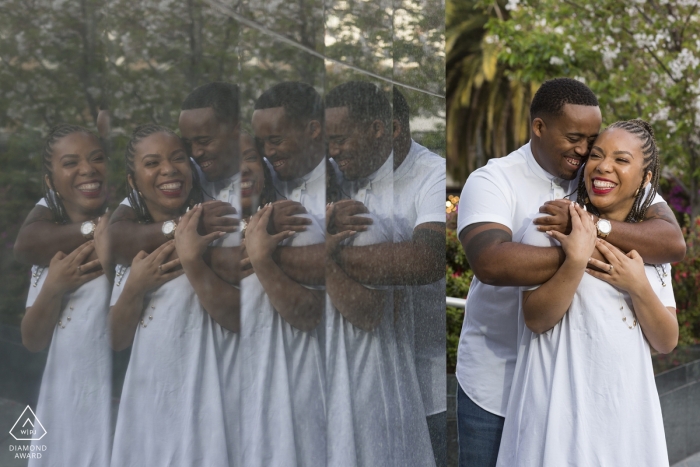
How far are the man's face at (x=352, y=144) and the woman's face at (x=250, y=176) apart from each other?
0.29m

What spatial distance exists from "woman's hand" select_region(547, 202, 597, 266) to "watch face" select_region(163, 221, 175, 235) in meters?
1.32

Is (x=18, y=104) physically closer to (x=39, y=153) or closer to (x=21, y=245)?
(x=39, y=153)

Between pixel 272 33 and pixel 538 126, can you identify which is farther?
pixel 538 126

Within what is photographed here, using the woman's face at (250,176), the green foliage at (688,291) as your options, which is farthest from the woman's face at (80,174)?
the green foliage at (688,291)

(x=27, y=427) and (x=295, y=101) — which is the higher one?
(x=295, y=101)

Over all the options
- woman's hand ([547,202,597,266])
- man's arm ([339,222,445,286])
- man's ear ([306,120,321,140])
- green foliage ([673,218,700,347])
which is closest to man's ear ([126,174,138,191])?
man's ear ([306,120,321,140])

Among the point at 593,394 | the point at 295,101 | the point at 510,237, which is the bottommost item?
the point at 593,394

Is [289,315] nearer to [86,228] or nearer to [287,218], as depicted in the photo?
[287,218]

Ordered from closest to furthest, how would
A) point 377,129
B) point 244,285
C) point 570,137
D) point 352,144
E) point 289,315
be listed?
1. point 244,285
2. point 289,315
3. point 352,144
4. point 377,129
5. point 570,137

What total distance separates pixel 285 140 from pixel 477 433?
1542 millimetres

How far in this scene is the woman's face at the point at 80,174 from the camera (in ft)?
5.47

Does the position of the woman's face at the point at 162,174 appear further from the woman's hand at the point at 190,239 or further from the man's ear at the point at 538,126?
the man's ear at the point at 538,126

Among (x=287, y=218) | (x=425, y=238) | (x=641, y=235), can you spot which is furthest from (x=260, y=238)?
(x=641, y=235)

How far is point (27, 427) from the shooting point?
1.65 metres
